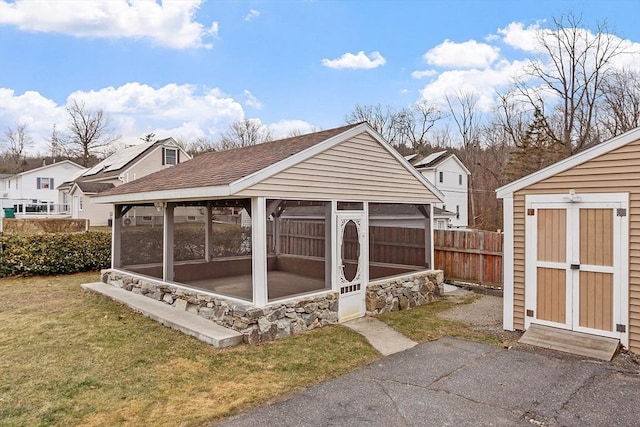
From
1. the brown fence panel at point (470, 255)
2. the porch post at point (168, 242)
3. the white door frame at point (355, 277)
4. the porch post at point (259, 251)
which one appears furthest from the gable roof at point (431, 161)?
the porch post at point (259, 251)

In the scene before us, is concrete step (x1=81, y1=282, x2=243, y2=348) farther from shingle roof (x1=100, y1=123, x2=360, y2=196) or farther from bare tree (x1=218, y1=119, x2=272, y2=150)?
bare tree (x1=218, y1=119, x2=272, y2=150)

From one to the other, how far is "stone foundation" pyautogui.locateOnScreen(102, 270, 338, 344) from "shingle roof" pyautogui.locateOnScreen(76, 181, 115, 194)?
17.3 metres

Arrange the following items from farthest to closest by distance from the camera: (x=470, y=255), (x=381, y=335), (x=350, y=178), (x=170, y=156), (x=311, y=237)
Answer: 1. (x=170, y=156)
2. (x=311, y=237)
3. (x=470, y=255)
4. (x=350, y=178)
5. (x=381, y=335)

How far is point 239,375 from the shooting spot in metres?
4.59

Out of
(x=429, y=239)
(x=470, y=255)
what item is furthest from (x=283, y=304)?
(x=470, y=255)

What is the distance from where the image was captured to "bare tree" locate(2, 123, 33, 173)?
1754 inches

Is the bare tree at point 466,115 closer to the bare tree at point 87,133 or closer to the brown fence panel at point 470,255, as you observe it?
the brown fence panel at point 470,255

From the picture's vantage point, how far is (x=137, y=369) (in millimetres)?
4738

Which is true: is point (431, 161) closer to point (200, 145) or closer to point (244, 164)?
point (244, 164)

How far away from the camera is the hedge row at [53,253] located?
1079 cm

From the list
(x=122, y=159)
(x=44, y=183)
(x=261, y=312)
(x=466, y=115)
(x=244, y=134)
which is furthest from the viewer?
(x=244, y=134)

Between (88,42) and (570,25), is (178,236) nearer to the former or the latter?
(88,42)

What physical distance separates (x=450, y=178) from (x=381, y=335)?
22.1 meters

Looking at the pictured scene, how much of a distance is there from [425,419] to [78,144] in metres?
42.8
